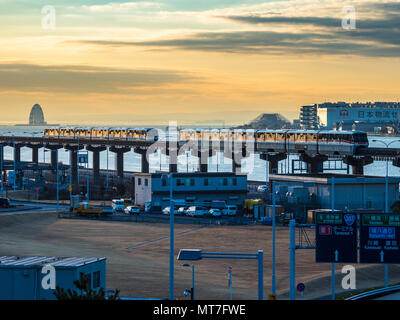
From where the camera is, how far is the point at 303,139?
382 feet

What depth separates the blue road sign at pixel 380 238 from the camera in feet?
116

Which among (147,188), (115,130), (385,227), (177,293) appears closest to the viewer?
(385,227)

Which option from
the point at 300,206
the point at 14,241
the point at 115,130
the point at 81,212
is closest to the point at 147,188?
the point at 81,212

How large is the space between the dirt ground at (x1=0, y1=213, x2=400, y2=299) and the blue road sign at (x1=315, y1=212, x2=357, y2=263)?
21.9 feet

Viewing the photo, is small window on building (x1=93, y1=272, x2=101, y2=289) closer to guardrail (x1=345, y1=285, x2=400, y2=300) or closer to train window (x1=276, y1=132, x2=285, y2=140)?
guardrail (x1=345, y1=285, x2=400, y2=300)

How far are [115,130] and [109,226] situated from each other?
9057 cm

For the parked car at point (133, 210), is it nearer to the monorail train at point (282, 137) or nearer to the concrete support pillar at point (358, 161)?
the monorail train at point (282, 137)

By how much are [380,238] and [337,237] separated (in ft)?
6.69

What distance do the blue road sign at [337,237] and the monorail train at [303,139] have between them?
7197 cm

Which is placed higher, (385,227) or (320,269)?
(385,227)

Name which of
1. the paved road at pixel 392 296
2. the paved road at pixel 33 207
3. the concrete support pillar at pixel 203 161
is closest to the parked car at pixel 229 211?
the paved road at pixel 33 207

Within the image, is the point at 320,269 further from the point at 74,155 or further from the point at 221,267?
the point at 74,155

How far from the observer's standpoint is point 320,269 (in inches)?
2036

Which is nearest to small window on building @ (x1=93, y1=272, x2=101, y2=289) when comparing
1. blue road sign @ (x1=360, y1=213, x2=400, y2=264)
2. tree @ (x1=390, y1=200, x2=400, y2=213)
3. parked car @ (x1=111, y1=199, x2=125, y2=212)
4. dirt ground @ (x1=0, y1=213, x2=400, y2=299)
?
dirt ground @ (x1=0, y1=213, x2=400, y2=299)
